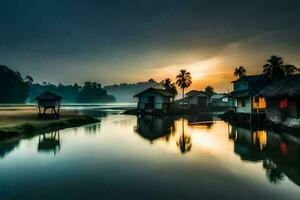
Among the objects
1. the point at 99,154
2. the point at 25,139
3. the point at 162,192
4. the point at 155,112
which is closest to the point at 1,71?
the point at 155,112

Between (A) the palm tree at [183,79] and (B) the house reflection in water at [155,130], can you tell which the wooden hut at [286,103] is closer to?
(B) the house reflection in water at [155,130]

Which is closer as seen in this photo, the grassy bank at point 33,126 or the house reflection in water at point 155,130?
the grassy bank at point 33,126

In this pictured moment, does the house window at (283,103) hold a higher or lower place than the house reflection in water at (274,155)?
higher

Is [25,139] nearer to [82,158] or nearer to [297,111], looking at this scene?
[82,158]

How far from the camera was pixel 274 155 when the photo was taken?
16.5 metres

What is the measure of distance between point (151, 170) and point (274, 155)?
902cm

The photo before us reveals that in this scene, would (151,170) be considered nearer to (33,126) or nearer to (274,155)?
(274,155)

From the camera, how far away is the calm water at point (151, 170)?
9945 millimetres

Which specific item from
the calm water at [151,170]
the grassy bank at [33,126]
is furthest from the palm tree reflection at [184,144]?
the grassy bank at [33,126]

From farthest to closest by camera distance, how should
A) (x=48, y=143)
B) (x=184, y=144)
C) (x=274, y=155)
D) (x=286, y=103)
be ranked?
1. (x=286, y=103)
2. (x=48, y=143)
3. (x=184, y=144)
4. (x=274, y=155)

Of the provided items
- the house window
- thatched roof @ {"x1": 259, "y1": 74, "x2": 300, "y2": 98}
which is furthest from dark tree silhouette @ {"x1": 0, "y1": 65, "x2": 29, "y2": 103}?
the house window

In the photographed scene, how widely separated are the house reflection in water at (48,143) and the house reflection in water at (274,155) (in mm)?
14500

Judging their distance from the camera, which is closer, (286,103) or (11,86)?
(286,103)

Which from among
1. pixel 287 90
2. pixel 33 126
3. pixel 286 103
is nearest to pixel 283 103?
pixel 286 103
